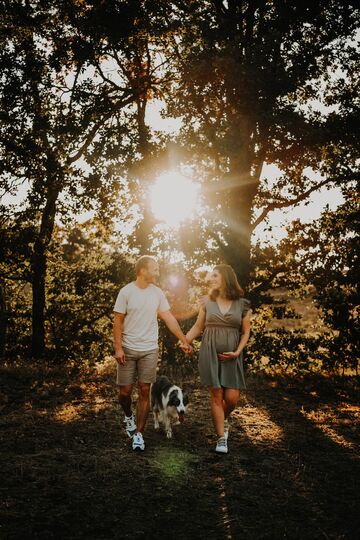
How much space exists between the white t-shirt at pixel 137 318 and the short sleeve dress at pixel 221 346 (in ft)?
2.45

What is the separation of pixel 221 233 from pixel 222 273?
8.19m

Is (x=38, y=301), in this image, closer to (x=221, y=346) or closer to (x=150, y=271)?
(x=150, y=271)

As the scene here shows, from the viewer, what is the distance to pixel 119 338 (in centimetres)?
643

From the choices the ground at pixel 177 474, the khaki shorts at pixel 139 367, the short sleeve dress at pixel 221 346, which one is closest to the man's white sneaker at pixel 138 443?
the ground at pixel 177 474

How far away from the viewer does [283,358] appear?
15.3 meters

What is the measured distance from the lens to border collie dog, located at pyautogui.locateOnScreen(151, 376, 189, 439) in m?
7.41

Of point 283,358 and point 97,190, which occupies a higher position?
point 97,190

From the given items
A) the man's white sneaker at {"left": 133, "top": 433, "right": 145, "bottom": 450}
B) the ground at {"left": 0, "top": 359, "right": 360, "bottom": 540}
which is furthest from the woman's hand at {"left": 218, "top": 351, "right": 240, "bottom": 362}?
the man's white sneaker at {"left": 133, "top": 433, "right": 145, "bottom": 450}

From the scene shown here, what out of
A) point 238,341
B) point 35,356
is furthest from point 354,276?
point 35,356

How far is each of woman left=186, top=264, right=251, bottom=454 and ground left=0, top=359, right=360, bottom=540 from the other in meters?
0.63

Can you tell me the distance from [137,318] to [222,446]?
2054mm

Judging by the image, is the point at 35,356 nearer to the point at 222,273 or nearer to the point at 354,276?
the point at 354,276

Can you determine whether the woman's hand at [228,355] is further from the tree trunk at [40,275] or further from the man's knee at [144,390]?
the tree trunk at [40,275]

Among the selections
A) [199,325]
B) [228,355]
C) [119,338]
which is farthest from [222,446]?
[119,338]
